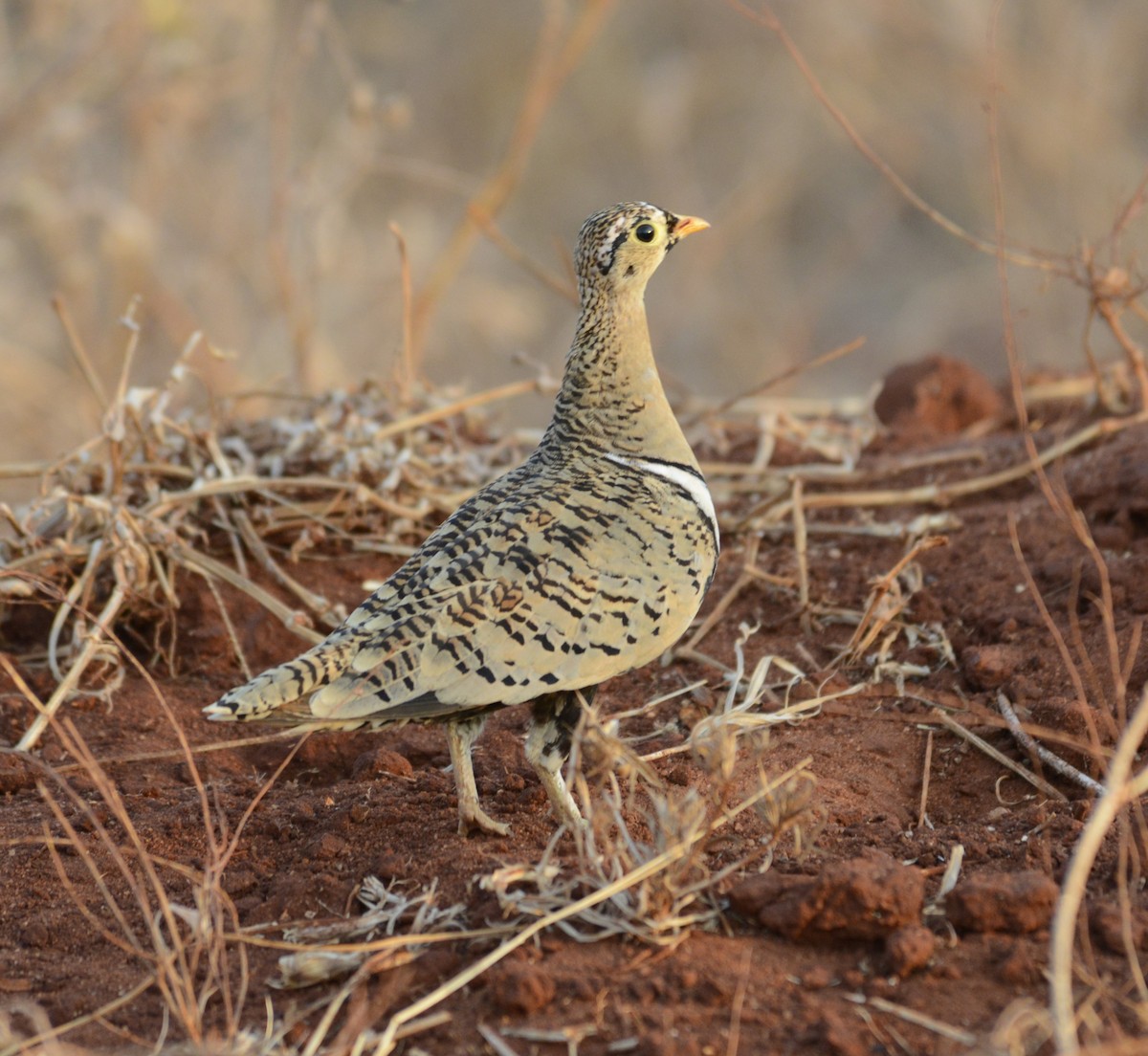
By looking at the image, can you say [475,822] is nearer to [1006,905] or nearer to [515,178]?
[1006,905]

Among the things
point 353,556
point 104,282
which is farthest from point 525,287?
point 353,556

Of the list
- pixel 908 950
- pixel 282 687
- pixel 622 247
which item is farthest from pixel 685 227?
pixel 908 950

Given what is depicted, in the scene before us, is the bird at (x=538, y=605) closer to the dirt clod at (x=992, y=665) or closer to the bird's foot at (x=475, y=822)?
the bird's foot at (x=475, y=822)

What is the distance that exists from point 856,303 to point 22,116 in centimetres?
739

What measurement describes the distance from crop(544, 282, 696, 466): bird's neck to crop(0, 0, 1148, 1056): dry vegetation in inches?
24.9

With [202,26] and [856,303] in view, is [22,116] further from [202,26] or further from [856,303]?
[856,303]

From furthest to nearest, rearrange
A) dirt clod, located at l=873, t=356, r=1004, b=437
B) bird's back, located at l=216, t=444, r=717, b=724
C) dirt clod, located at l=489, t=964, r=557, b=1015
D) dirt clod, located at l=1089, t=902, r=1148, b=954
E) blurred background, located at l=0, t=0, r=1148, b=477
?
blurred background, located at l=0, t=0, r=1148, b=477
dirt clod, located at l=873, t=356, r=1004, b=437
bird's back, located at l=216, t=444, r=717, b=724
dirt clod, located at l=1089, t=902, r=1148, b=954
dirt clod, located at l=489, t=964, r=557, b=1015

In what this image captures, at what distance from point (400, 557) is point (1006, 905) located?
286cm

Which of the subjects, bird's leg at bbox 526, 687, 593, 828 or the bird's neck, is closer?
bird's leg at bbox 526, 687, 593, 828

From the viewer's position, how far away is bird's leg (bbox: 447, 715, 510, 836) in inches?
127

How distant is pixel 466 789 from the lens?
326cm

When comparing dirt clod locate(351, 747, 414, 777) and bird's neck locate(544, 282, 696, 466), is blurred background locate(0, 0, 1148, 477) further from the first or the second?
dirt clod locate(351, 747, 414, 777)

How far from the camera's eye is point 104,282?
9.59 meters

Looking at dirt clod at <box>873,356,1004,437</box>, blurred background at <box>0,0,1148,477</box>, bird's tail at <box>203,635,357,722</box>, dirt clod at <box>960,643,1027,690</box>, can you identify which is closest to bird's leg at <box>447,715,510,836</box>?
bird's tail at <box>203,635,357,722</box>
